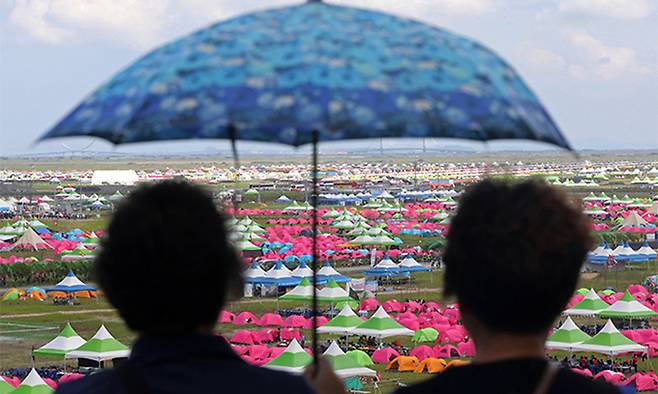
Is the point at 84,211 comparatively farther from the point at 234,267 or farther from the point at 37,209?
the point at 234,267

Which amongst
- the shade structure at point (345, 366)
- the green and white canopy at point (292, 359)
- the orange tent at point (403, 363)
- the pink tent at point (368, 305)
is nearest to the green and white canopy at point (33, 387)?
the green and white canopy at point (292, 359)

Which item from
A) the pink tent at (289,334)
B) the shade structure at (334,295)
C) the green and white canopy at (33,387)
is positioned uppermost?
the green and white canopy at (33,387)

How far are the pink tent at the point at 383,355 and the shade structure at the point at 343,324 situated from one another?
2476mm

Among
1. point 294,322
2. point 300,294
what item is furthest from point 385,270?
point 294,322

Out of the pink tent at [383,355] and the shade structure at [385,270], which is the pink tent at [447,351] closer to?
the pink tent at [383,355]

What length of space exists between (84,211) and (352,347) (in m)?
64.3

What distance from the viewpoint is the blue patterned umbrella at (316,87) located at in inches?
143

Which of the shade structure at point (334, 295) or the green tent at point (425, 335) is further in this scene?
the shade structure at point (334, 295)

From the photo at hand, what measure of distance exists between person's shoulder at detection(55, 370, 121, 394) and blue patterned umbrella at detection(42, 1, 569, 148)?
95 centimetres

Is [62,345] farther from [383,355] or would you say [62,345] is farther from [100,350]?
[383,355]

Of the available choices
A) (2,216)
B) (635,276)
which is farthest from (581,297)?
(2,216)

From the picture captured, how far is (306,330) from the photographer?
3528 cm

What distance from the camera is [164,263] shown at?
3025 millimetres

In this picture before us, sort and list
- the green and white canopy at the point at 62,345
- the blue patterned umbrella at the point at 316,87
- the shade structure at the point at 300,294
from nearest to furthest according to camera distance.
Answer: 1. the blue patterned umbrella at the point at 316,87
2. the green and white canopy at the point at 62,345
3. the shade structure at the point at 300,294
